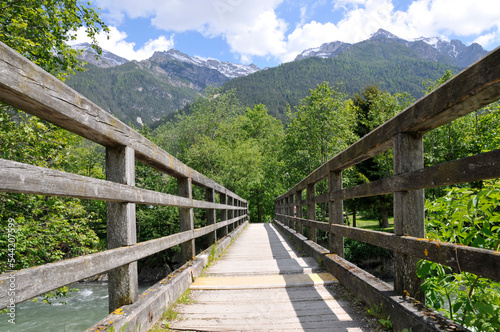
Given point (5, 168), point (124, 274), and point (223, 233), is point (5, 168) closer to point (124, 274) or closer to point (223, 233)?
point (124, 274)

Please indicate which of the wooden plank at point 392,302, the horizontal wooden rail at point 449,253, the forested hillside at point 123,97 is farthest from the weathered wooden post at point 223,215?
the forested hillside at point 123,97

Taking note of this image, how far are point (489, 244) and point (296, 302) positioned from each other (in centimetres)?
146

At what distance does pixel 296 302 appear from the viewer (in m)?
2.65

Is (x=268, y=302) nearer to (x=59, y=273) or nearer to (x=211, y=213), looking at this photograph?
(x=59, y=273)

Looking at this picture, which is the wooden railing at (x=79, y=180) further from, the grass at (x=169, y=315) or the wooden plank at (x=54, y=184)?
the grass at (x=169, y=315)

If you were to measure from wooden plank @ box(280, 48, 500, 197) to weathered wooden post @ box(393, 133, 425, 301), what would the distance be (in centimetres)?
9

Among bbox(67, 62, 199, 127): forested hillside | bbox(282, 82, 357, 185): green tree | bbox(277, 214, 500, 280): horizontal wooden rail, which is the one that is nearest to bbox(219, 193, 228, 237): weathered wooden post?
bbox(277, 214, 500, 280): horizontal wooden rail

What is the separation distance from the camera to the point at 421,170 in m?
1.75

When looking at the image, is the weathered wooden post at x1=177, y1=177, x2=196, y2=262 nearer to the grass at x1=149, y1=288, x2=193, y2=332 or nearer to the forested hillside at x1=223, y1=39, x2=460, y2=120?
the grass at x1=149, y1=288, x2=193, y2=332

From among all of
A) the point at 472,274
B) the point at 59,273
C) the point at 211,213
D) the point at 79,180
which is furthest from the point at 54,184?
the point at 211,213

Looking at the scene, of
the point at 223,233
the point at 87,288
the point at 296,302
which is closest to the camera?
the point at 296,302

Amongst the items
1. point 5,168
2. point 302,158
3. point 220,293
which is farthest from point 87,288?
point 5,168

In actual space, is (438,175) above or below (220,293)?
above

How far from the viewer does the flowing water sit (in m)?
11.9
